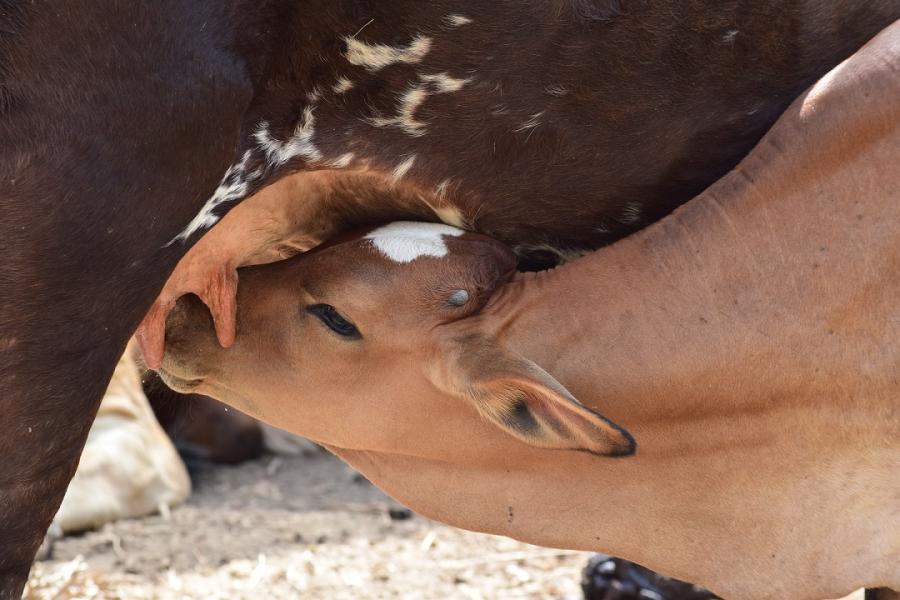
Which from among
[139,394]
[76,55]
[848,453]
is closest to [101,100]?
[76,55]

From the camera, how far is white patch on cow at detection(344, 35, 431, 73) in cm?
261

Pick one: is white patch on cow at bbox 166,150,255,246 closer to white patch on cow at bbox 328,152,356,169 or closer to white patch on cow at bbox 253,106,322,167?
white patch on cow at bbox 253,106,322,167

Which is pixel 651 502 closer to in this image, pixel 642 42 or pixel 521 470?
pixel 521 470

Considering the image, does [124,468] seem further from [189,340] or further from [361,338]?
[361,338]

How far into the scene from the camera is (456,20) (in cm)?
263

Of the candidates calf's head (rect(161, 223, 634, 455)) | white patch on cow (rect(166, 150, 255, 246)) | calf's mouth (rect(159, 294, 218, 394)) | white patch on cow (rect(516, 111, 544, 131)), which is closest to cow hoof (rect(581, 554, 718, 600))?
calf's head (rect(161, 223, 634, 455))

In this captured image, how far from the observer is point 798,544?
120 inches

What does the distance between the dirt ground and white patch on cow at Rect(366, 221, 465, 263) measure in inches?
61.9

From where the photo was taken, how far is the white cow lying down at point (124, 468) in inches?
198

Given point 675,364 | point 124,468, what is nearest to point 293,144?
point 675,364

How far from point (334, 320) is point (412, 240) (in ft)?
0.89

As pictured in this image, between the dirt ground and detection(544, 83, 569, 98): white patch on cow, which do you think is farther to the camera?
the dirt ground

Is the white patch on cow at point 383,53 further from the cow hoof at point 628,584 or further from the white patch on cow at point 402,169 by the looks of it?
the cow hoof at point 628,584

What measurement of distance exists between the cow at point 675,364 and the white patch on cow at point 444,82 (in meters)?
0.50
